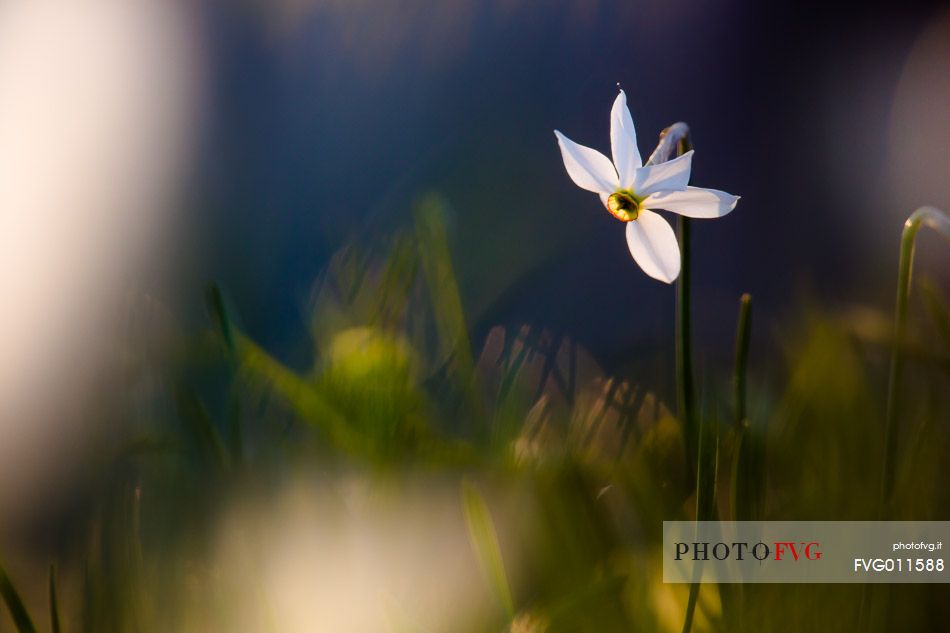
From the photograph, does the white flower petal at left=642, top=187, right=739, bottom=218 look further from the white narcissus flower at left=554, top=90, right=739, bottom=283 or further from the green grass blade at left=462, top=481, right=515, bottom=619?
the green grass blade at left=462, top=481, right=515, bottom=619

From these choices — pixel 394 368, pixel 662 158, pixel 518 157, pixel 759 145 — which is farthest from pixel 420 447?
pixel 759 145

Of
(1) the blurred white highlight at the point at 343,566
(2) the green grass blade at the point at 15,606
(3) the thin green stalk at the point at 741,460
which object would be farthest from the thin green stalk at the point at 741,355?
(2) the green grass blade at the point at 15,606

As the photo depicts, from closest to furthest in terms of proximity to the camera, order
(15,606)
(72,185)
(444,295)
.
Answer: (15,606)
(444,295)
(72,185)

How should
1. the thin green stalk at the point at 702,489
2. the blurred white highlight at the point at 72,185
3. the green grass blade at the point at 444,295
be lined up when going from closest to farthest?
the thin green stalk at the point at 702,489 → the green grass blade at the point at 444,295 → the blurred white highlight at the point at 72,185

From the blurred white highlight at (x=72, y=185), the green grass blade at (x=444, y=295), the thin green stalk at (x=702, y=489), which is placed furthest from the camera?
the blurred white highlight at (x=72, y=185)

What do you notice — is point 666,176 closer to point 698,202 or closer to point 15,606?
point 698,202

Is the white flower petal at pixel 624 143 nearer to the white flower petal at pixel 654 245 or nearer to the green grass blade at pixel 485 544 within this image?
the white flower petal at pixel 654 245

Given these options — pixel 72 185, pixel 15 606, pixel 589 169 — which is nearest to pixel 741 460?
pixel 589 169

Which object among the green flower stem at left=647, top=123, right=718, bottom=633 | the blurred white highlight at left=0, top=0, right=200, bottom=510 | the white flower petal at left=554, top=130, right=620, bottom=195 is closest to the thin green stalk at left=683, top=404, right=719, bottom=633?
the green flower stem at left=647, top=123, right=718, bottom=633
